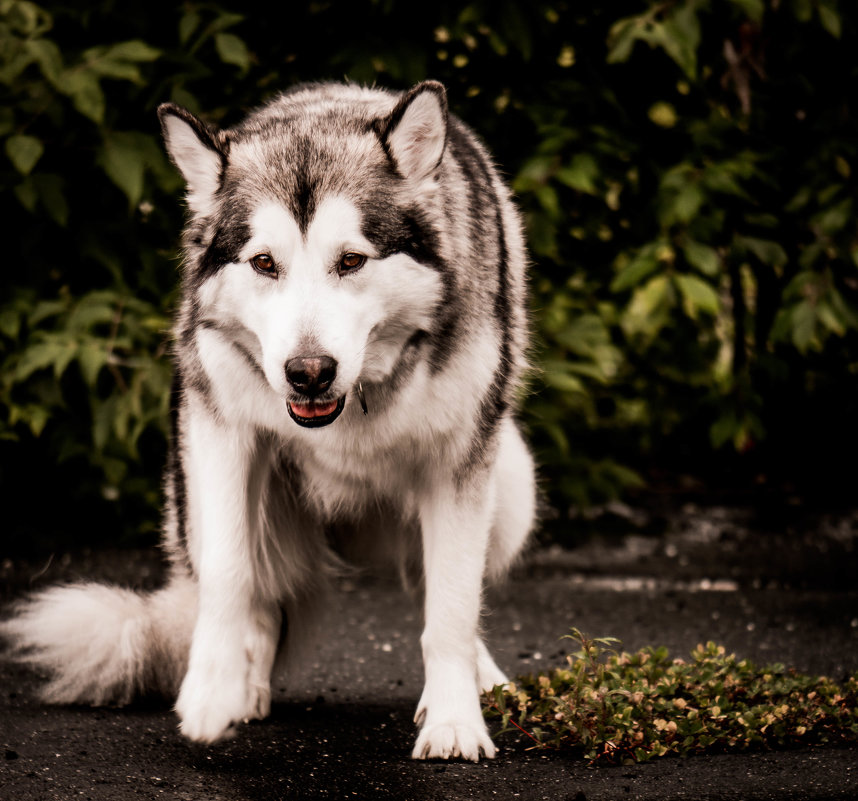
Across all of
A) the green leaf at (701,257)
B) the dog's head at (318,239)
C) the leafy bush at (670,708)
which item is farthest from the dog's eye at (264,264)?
the green leaf at (701,257)

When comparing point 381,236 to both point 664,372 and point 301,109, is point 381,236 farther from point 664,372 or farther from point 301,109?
point 664,372

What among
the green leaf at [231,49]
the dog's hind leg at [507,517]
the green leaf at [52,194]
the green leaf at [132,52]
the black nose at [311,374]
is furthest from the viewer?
the green leaf at [52,194]

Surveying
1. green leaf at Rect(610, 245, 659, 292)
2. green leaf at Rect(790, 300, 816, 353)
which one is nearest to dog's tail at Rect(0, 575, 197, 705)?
green leaf at Rect(610, 245, 659, 292)

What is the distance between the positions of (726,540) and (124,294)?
324cm

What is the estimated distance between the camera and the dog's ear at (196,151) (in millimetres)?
A: 3238

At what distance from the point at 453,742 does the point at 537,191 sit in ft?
8.98

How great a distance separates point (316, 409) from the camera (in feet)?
9.91

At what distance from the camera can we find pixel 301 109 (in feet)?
11.7

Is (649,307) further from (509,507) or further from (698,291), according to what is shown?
(509,507)

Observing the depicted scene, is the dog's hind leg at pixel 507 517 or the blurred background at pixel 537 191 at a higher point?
the blurred background at pixel 537 191

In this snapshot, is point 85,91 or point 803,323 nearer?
point 85,91

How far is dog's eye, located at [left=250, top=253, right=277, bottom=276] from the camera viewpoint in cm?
306

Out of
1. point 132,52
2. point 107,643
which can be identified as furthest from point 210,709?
point 132,52

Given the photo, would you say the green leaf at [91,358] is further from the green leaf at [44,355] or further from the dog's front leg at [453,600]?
the dog's front leg at [453,600]
